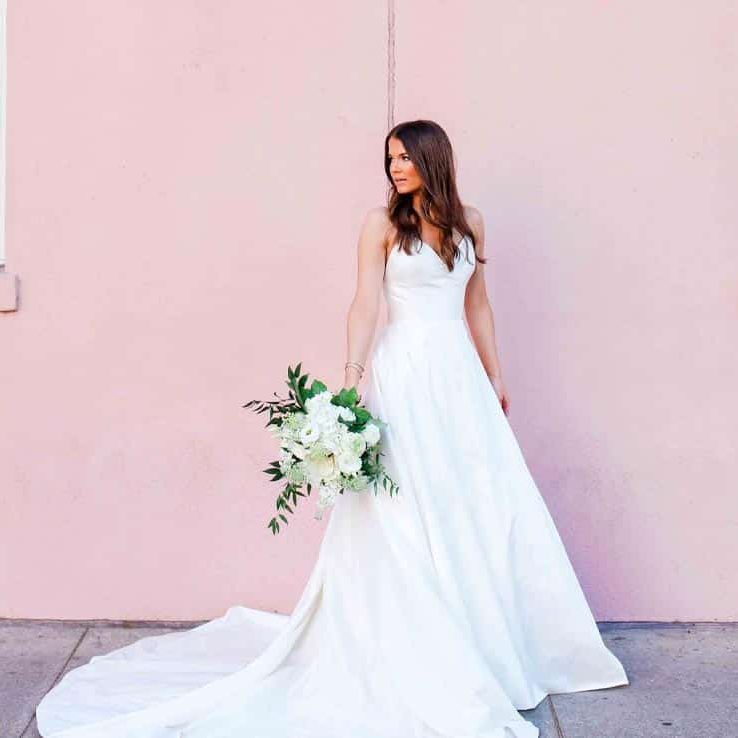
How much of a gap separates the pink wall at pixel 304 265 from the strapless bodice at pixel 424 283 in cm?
73

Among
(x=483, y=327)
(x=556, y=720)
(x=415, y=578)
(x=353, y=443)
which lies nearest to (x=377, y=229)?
(x=483, y=327)

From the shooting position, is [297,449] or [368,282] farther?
[368,282]

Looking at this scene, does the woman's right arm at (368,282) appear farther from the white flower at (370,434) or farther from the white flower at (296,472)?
the white flower at (296,472)

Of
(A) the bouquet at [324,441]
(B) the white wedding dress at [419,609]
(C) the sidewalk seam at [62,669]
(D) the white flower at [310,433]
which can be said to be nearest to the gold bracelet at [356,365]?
(B) the white wedding dress at [419,609]

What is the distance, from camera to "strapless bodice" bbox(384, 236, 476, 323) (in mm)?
3668

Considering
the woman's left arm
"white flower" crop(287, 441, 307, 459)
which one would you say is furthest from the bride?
"white flower" crop(287, 441, 307, 459)

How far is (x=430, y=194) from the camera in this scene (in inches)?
145

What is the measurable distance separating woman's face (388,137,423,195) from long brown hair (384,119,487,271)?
15 millimetres

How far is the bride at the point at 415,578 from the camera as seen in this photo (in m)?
3.43

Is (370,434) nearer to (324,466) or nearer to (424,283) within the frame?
(324,466)

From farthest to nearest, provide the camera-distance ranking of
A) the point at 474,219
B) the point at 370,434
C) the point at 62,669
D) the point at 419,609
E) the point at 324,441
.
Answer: the point at 62,669 < the point at 474,219 < the point at 419,609 < the point at 370,434 < the point at 324,441

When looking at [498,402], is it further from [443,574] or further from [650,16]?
[650,16]

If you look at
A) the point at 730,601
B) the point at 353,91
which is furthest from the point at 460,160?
the point at 730,601

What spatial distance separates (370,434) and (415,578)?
0.51 metres
